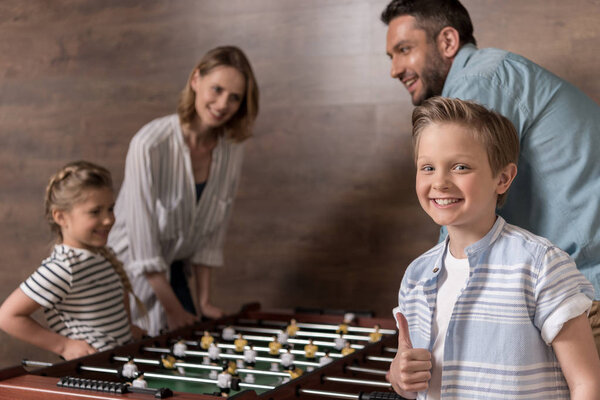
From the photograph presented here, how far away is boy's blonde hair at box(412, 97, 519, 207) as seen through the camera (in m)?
1.17

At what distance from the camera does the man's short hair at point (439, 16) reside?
202cm

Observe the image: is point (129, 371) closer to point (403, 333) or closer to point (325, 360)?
point (325, 360)

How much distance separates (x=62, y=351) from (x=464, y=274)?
4.26 feet

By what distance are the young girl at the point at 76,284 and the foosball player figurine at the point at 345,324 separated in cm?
69

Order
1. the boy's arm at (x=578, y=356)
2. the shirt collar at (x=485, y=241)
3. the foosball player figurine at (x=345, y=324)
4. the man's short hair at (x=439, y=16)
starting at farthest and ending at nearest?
the foosball player figurine at (x=345, y=324)
the man's short hair at (x=439, y=16)
the shirt collar at (x=485, y=241)
the boy's arm at (x=578, y=356)

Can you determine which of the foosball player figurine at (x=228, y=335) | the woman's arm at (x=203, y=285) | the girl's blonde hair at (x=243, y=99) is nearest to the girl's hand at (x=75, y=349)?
the foosball player figurine at (x=228, y=335)

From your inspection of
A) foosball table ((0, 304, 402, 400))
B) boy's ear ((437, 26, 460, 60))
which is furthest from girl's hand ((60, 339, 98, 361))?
boy's ear ((437, 26, 460, 60))

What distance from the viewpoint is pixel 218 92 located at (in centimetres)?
256

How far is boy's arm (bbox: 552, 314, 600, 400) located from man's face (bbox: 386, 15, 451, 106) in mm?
1097

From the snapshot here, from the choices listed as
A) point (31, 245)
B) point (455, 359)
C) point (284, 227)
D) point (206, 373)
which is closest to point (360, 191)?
point (284, 227)

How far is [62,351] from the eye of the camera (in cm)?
199

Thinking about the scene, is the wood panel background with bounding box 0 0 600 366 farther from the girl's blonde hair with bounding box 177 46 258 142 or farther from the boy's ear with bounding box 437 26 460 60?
the boy's ear with bounding box 437 26 460 60

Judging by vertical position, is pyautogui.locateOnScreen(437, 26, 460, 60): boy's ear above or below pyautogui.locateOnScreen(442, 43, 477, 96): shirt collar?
above

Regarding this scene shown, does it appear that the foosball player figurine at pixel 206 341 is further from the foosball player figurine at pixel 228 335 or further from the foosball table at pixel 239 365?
the foosball player figurine at pixel 228 335
